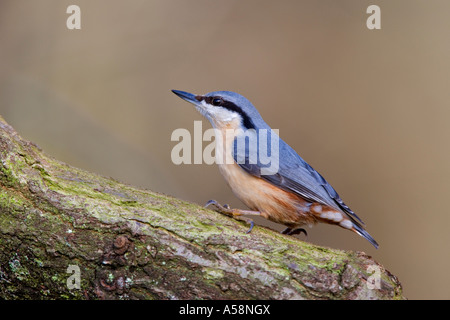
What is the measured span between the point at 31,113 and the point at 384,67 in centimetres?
393

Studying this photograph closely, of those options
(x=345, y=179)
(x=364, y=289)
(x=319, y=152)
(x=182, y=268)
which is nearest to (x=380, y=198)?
(x=345, y=179)

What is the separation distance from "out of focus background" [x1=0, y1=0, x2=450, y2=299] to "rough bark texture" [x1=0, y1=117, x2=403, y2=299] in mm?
2916

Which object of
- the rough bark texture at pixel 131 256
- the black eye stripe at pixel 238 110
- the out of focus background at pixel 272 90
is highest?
the out of focus background at pixel 272 90

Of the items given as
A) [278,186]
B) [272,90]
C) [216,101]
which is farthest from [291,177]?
[272,90]

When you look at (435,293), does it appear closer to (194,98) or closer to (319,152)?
(319,152)

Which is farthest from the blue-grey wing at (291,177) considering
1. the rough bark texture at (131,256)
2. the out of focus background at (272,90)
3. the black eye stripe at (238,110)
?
the out of focus background at (272,90)

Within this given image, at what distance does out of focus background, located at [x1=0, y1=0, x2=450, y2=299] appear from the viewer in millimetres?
5234

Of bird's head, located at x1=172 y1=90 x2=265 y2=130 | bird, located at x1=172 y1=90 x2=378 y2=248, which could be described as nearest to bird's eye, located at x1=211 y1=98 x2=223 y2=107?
bird's head, located at x1=172 y1=90 x2=265 y2=130

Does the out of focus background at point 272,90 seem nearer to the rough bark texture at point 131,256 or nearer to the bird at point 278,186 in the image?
the bird at point 278,186

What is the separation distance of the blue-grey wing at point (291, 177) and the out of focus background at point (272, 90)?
7.10 feet

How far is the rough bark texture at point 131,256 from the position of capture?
2.13 meters

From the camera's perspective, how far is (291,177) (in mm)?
3096

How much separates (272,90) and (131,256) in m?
3.80

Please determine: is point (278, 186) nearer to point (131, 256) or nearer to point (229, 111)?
point (229, 111)
